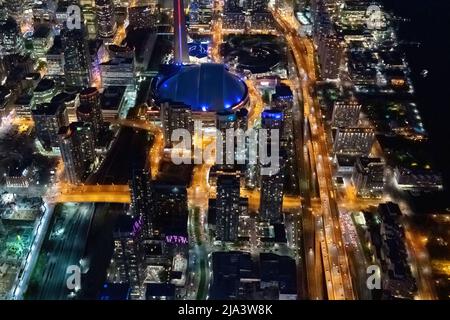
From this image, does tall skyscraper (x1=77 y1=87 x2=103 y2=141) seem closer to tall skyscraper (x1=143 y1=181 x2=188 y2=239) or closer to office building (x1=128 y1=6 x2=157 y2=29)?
tall skyscraper (x1=143 y1=181 x2=188 y2=239)

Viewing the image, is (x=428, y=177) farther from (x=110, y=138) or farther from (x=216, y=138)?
(x=110, y=138)

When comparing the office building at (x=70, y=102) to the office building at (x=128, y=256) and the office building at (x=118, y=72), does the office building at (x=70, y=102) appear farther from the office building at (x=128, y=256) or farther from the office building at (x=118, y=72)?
the office building at (x=128, y=256)

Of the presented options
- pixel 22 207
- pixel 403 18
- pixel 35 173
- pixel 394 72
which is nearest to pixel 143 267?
pixel 22 207

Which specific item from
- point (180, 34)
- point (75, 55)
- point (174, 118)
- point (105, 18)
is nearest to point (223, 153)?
point (174, 118)

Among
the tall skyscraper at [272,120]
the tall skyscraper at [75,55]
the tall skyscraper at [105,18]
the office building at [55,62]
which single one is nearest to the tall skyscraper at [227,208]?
the tall skyscraper at [272,120]

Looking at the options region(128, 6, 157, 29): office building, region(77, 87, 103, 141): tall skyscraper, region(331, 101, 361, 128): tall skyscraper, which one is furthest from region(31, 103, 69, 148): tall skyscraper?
region(331, 101, 361, 128): tall skyscraper

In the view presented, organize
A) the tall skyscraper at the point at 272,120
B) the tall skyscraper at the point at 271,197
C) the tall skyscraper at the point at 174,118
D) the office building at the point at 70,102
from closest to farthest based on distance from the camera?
the tall skyscraper at the point at 271,197 → the tall skyscraper at the point at 272,120 → the tall skyscraper at the point at 174,118 → the office building at the point at 70,102

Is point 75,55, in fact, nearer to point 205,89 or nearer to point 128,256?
point 205,89
